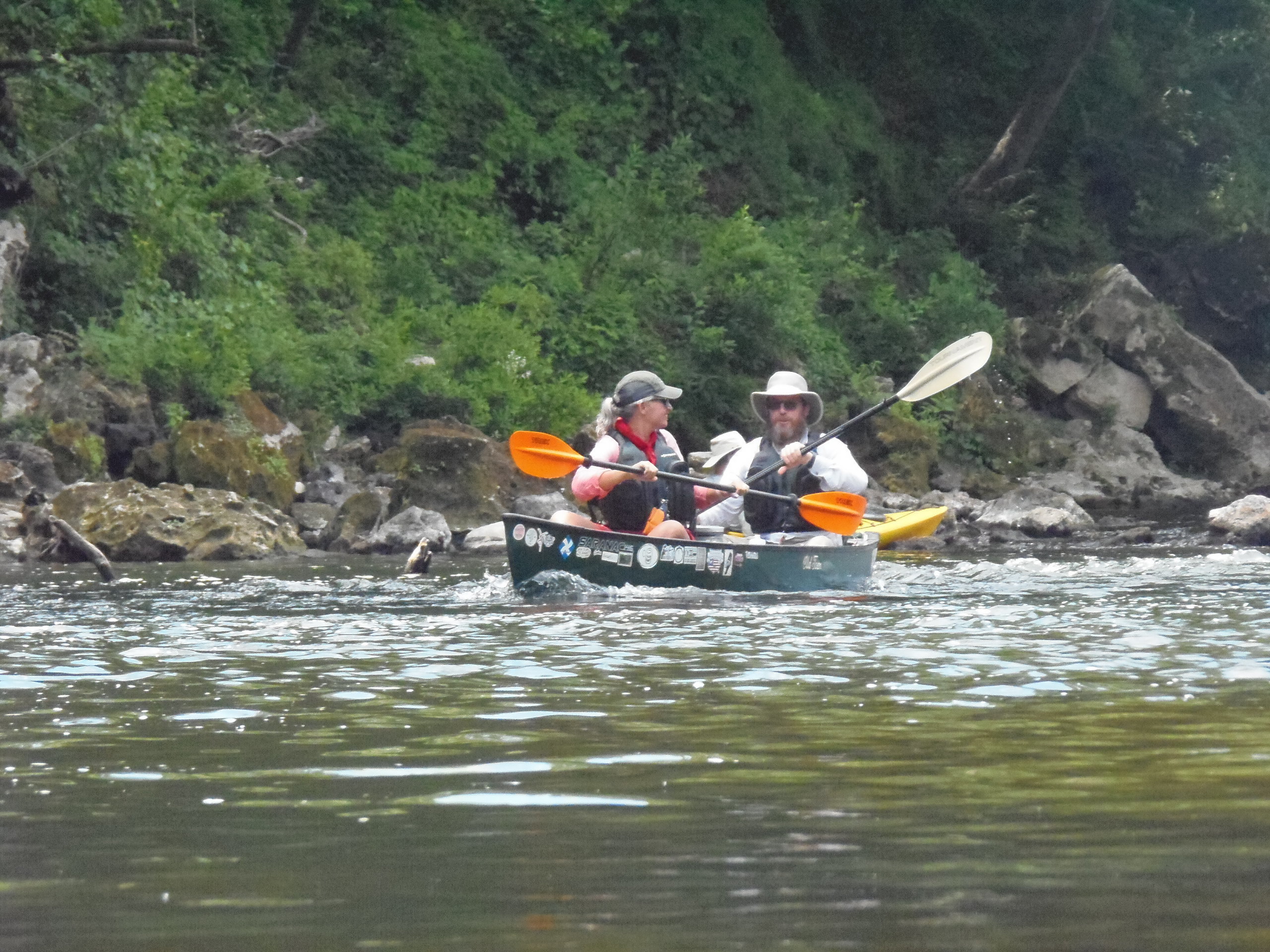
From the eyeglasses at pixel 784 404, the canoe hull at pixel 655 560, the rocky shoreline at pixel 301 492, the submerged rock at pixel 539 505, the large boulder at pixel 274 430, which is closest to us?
the canoe hull at pixel 655 560

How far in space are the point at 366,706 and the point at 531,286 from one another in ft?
48.9

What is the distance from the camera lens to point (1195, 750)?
4.51m

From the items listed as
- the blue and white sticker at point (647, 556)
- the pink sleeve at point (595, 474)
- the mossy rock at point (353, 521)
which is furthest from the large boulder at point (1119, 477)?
the blue and white sticker at point (647, 556)

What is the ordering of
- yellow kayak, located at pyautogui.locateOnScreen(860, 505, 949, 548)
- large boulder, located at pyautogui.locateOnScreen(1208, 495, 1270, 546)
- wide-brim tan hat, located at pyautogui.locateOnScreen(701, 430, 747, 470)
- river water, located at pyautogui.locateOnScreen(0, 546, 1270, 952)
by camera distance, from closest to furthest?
river water, located at pyautogui.locateOnScreen(0, 546, 1270, 952)
wide-brim tan hat, located at pyautogui.locateOnScreen(701, 430, 747, 470)
yellow kayak, located at pyautogui.locateOnScreen(860, 505, 949, 548)
large boulder, located at pyautogui.locateOnScreen(1208, 495, 1270, 546)

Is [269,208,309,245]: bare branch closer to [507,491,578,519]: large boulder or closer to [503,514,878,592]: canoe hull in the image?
[507,491,578,519]: large boulder

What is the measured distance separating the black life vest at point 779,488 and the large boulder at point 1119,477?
967 centimetres

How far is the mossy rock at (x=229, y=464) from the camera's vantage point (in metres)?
15.5

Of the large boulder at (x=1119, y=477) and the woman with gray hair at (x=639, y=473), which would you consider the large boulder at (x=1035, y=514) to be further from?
the woman with gray hair at (x=639, y=473)

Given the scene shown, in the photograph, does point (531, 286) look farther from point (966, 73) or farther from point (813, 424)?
point (966, 73)

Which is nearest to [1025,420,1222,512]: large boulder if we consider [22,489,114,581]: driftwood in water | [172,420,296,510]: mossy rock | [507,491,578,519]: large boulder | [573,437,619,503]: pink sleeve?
[507,491,578,519]: large boulder

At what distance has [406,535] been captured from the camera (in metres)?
15.2

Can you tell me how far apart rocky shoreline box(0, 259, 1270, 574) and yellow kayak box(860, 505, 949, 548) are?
1.11 ft

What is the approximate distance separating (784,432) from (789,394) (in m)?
0.29

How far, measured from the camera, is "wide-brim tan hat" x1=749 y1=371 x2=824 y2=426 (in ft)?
37.2
